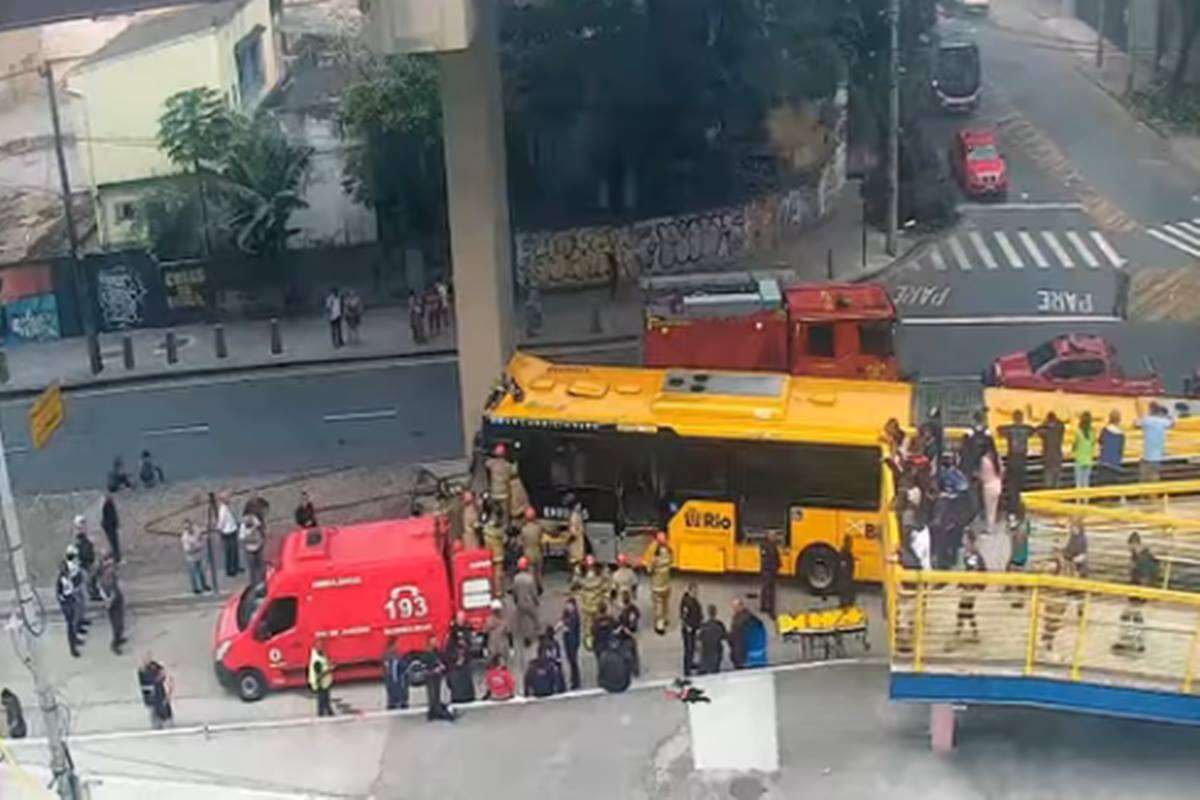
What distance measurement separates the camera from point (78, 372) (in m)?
39.1

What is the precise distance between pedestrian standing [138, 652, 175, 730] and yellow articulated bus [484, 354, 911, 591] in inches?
229

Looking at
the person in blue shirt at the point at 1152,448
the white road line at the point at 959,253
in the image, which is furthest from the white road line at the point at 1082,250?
the person in blue shirt at the point at 1152,448

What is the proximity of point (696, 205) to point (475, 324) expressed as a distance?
50.2ft

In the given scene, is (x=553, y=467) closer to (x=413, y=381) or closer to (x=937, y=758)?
(x=937, y=758)

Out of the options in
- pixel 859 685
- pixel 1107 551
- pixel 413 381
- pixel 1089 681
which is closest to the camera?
pixel 1089 681

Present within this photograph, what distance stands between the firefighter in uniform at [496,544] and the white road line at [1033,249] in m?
21.1

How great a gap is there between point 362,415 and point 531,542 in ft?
34.1

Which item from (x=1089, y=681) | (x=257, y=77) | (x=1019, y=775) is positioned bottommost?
(x=1019, y=775)

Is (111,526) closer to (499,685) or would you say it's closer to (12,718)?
(12,718)

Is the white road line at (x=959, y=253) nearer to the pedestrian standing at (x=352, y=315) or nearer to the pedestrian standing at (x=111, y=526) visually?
the pedestrian standing at (x=352, y=315)

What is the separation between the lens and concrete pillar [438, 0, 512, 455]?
2878cm

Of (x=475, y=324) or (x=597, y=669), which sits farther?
(x=475, y=324)

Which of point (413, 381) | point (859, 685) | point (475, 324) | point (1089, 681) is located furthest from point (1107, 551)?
Answer: point (413, 381)

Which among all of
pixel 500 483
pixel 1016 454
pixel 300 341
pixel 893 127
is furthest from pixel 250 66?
pixel 1016 454
